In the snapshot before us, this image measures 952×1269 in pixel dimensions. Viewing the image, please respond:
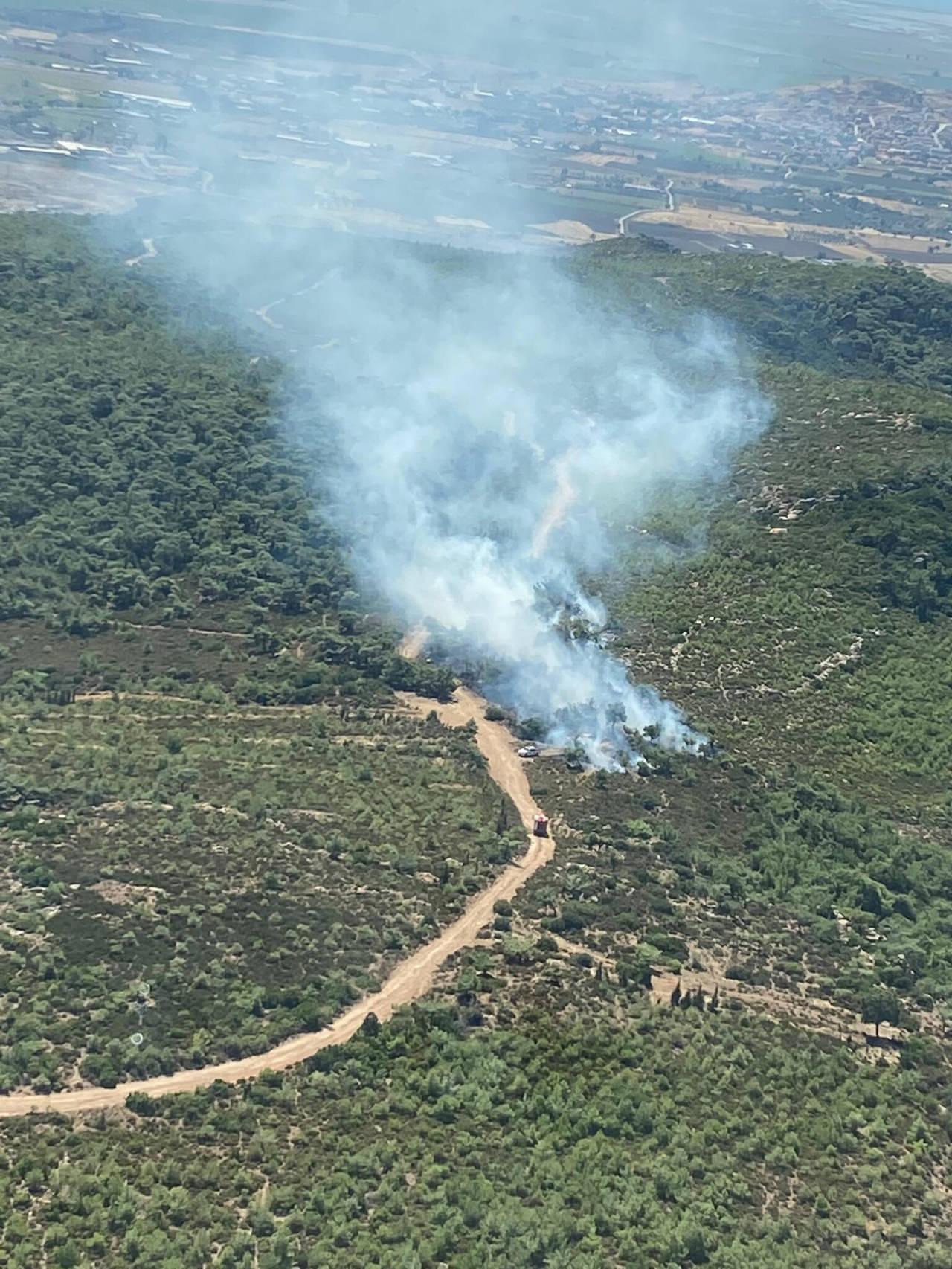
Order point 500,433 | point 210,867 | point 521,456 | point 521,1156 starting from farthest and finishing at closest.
Answer: point 500,433, point 521,456, point 210,867, point 521,1156

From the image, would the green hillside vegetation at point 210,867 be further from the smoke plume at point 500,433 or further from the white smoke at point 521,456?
the smoke plume at point 500,433

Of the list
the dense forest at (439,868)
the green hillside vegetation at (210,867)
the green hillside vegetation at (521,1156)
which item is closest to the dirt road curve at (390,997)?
the green hillside vegetation at (210,867)

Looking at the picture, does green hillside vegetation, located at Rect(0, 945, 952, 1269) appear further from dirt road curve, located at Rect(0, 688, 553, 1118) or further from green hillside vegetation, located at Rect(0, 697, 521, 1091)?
green hillside vegetation, located at Rect(0, 697, 521, 1091)

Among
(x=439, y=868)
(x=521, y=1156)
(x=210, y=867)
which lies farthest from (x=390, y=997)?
(x=210, y=867)

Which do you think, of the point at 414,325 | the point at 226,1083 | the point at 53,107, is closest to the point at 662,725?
the point at 226,1083

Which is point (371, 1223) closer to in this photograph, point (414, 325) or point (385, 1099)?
point (385, 1099)

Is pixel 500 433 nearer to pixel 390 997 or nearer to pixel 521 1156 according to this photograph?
pixel 390 997
